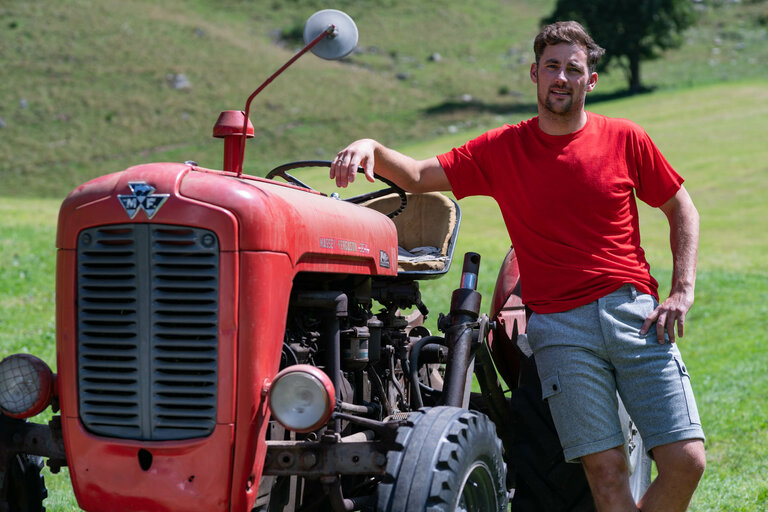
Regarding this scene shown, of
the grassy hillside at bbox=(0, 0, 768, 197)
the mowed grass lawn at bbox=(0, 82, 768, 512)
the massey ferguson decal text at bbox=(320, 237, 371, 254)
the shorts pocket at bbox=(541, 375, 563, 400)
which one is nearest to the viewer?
the massey ferguson decal text at bbox=(320, 237, 371, 254)

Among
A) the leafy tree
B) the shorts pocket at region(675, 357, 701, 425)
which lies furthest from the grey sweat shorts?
the leafy tree

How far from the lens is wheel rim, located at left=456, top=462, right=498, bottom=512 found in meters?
3.65

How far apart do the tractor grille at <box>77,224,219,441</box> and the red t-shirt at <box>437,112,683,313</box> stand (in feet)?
4.51

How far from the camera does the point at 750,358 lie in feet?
30.5

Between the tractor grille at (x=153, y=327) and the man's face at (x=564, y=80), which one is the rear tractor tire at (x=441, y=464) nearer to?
the tractor grille at (x=153, y=327)

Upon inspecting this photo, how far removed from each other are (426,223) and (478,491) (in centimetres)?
202

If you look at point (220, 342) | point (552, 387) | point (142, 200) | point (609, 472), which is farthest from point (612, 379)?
point (142, 200)

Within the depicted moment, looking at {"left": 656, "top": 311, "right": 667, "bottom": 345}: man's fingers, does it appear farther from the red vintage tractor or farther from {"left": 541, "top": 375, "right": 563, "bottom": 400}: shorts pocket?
the red vintage tractor

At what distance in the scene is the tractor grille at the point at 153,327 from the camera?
10.1 ft

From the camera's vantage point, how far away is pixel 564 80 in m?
3.81

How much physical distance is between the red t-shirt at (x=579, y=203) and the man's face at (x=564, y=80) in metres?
0.12

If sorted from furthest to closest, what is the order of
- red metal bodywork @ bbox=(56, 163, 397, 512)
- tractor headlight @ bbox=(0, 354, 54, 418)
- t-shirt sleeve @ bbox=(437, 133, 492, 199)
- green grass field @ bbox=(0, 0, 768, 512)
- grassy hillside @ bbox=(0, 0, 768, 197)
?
1. grassy hillside @ bbox=(0, 0, 768, 197)
2. green grass field @ bbox=(0, 0, 768, 512)
3. t-shirt sleeve @ bbox=(437, 133, 492, 199)
4. tractor headlight @ bbox=(0, 354, 54, 418)
5. red metal bodywork @ bbox=(56, 163, 397, 512)

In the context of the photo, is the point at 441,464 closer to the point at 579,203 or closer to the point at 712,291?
the point at 579,203

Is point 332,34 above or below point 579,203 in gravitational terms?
above
